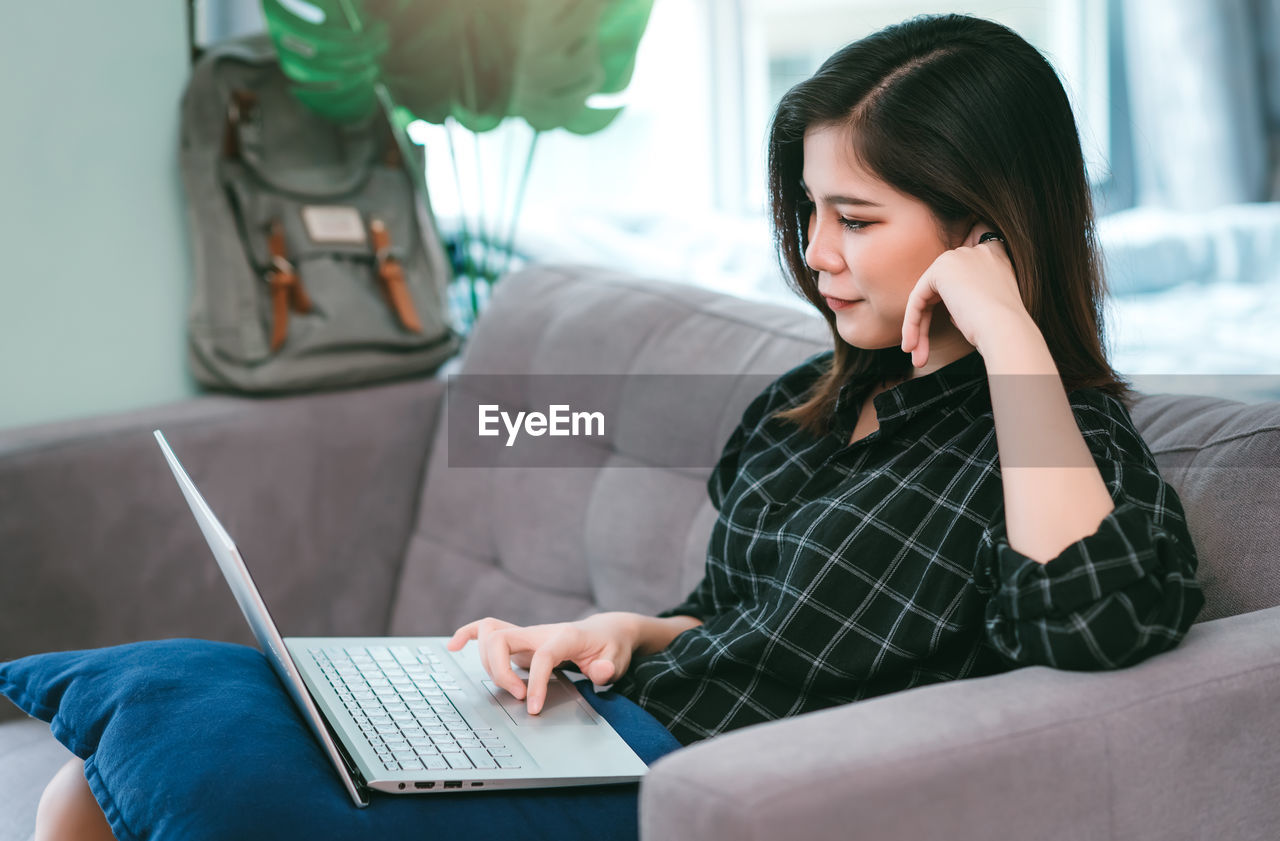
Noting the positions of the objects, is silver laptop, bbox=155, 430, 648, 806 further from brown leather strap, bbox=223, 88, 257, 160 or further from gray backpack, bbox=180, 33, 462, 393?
brown leather strap, bbox=223, 88, 257, 160

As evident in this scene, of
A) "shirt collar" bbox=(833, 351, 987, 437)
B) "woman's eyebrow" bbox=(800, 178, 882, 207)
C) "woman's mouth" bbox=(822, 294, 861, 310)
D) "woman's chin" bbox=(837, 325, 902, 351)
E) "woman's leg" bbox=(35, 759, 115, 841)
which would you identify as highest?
"woman's eyebrow" bbox=(800, 178, 882, 207)

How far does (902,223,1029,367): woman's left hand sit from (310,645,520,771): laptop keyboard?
42 centimetres

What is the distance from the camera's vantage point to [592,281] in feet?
5.10

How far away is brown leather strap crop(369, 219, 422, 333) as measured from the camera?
1722 millimetres

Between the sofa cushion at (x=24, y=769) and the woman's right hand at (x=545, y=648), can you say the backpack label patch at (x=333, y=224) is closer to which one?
the sofa cushion at (x=24, y=769)

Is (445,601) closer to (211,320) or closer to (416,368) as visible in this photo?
(416,368)

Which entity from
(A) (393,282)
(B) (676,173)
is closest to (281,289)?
(A) (393,282)

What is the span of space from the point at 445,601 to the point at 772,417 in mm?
651

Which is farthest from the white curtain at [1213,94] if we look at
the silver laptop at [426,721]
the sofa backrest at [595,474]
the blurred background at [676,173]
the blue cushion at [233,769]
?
the blue cushion at [233,769]

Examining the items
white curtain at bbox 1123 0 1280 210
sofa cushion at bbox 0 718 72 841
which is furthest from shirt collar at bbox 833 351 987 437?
white curtain at bbox 1123 0 1280 210

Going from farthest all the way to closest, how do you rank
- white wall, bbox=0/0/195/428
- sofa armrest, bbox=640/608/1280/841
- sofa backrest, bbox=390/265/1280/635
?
white wall, bbox=0/0/195/428 → sofa backrest, bbox=390/265/1280/635 → sofa armrest, bbox=640/608/1280/841

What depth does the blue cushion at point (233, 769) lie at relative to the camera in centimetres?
67

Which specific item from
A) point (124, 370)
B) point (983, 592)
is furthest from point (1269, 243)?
point (124, 370)

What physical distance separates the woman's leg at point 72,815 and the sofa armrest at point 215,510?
1.73 ft
